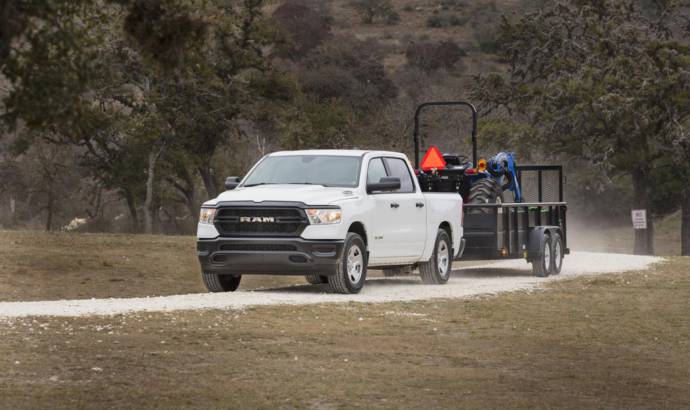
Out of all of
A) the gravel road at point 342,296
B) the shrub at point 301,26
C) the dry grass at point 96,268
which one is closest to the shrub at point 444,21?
the shrub at point 301,26

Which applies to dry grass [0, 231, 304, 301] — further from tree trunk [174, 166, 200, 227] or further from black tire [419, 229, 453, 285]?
tree trunk [174, 166, 200, 227]

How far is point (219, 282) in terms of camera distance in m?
19.6

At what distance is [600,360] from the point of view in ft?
46.0

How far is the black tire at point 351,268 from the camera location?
1856 centimetres

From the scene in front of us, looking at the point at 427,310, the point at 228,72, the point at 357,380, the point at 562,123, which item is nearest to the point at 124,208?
the point at 228,72

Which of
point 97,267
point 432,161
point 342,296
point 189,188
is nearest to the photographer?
point 342,296

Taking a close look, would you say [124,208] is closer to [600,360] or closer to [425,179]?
[425,179]

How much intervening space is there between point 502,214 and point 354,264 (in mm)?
5268

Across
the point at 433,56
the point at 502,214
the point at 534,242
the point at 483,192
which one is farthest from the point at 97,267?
the point at 433,56

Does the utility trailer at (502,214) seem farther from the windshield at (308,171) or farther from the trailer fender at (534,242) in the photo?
the windshield at (308,171)

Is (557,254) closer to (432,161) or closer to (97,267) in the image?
(432,161)

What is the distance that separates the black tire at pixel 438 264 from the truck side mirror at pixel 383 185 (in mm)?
2155

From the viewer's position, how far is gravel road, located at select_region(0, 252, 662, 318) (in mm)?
16562

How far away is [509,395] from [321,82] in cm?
6895
